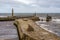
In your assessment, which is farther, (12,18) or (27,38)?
(12,18)

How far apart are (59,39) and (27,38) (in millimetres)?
1771

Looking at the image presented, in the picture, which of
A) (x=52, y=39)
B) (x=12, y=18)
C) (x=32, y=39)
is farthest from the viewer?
(x=12, y=18)

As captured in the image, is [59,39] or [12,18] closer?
[59,39]

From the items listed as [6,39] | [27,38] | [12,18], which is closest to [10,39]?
[6,39]

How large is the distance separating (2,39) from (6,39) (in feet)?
1.16

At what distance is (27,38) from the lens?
23.8ft

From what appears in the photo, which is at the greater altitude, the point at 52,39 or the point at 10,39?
the point at 52,39

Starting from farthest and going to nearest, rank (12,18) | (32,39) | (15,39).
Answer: (12,18), (15,39), (32,39)

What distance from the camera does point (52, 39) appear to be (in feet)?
24.9

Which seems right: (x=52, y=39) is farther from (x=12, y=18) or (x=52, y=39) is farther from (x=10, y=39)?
(x=12, y=18)

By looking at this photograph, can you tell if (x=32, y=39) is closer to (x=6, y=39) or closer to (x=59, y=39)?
(x=59, y=39)

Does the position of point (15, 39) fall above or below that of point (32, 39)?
below

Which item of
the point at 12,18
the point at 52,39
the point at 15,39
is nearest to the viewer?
the point at 52,39

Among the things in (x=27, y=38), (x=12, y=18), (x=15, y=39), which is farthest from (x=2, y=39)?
(x=12, y=18)
